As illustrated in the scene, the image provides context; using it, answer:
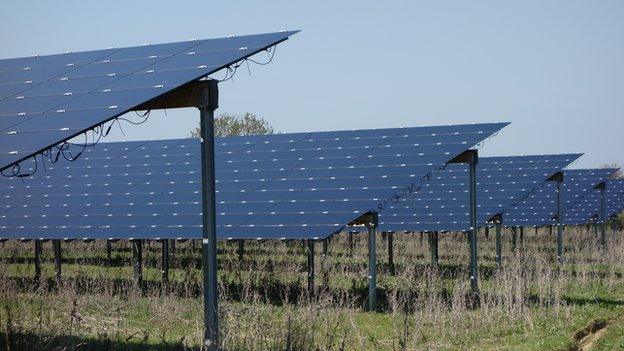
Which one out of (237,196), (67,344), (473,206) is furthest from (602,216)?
(67,344)

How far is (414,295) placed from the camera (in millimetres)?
19109

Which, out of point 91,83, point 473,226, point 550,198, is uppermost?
point 91,83

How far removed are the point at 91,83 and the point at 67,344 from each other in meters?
3.74

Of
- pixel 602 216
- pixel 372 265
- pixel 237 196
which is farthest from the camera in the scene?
pixel 602 216

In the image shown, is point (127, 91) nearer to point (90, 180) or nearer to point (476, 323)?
point (476, 323)

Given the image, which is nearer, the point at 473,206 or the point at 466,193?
the point at 473,206

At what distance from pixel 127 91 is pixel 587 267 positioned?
685 inches

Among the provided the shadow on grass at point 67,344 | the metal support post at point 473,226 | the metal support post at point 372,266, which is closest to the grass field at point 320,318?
the shadow on grass at point 67,344

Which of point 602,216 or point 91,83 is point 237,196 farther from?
point 602,216

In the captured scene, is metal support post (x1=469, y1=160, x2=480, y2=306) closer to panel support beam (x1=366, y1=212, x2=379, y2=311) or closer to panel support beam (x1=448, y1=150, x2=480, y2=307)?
panel support beam (x1=448, y1=150, x2=480, y2=307)

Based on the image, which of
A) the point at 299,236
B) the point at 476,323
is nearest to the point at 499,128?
the point at 299,236

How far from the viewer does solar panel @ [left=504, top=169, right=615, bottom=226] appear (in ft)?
117

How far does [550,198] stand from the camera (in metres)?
38.7

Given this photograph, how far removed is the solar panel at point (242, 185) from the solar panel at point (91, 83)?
443cm
